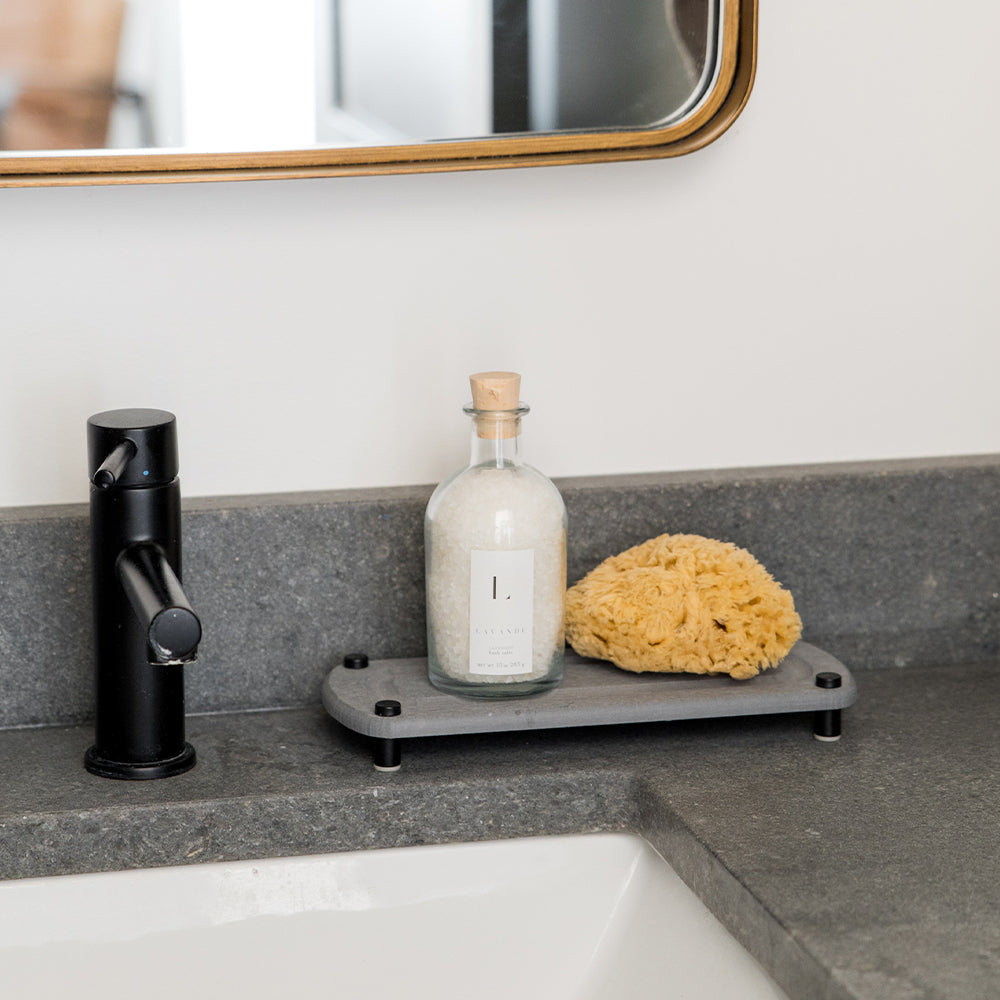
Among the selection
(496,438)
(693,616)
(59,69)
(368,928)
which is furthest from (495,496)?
(59,69)

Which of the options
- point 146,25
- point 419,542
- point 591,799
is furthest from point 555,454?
point 146,25

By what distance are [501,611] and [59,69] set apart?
0.41 meters

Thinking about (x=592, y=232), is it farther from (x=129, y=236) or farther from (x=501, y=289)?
(x=129, y=236)

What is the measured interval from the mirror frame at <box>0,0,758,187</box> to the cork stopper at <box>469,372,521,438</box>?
0.48ft

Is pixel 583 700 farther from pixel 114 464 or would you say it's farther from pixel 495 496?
pixel 114 464

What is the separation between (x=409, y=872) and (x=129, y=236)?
0.42 metres

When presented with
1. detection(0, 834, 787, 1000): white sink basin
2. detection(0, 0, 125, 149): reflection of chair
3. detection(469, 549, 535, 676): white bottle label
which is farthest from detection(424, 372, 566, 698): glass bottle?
detection(0, 0, 125, 149): reflection of chair

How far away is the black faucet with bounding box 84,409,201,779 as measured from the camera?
72 cm

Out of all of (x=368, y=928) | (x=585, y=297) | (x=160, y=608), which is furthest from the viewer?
(x=585, y=297)

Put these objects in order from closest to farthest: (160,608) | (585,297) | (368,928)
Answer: (160,608) → (368,928) → (585,297)

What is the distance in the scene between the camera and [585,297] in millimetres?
891

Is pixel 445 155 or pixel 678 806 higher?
pixel 445 155

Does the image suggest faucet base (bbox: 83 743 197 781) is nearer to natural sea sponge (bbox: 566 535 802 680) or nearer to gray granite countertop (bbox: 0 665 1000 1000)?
gray granite countertop (bbox: 0 665 1000 1000)

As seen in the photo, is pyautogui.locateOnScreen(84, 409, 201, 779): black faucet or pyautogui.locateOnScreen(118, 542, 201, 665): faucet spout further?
pyautogui.locateOnScreen(84, 409, 201, 779): black faucet
